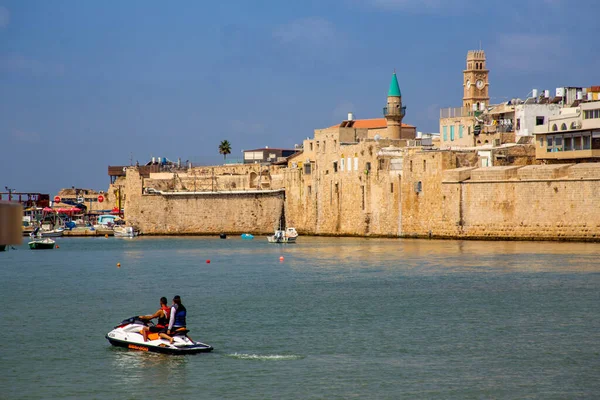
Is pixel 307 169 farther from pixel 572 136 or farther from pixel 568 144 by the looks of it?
pixel 572 136

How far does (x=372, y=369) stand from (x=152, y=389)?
3.92 meters

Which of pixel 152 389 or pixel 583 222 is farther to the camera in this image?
pixel 583 222

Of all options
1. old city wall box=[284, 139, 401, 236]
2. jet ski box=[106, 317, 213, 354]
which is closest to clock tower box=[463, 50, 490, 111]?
old city wall box=[284, 139, 401, 236]

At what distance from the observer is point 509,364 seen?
55.3ft

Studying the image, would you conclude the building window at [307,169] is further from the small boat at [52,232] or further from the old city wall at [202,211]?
the small boat at [52,232]

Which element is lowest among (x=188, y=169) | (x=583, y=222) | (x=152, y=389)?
(x=152, y=389)

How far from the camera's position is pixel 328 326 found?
71.5ft

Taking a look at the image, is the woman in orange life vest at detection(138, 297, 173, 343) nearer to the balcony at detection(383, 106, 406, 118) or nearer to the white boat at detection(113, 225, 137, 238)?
the balcony at detection(383, 106, 406, 118)

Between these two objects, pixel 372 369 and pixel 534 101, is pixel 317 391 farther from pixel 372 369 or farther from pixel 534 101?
pixel 534 101

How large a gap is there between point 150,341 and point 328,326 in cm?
512

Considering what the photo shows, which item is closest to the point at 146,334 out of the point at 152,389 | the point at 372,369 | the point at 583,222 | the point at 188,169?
the point at 152,389

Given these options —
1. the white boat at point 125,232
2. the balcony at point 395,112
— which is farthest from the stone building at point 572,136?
the white boat at point 125,232

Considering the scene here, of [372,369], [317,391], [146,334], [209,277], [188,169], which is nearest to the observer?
[317,391]

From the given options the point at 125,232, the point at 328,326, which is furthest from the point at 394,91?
the point at 328,326
